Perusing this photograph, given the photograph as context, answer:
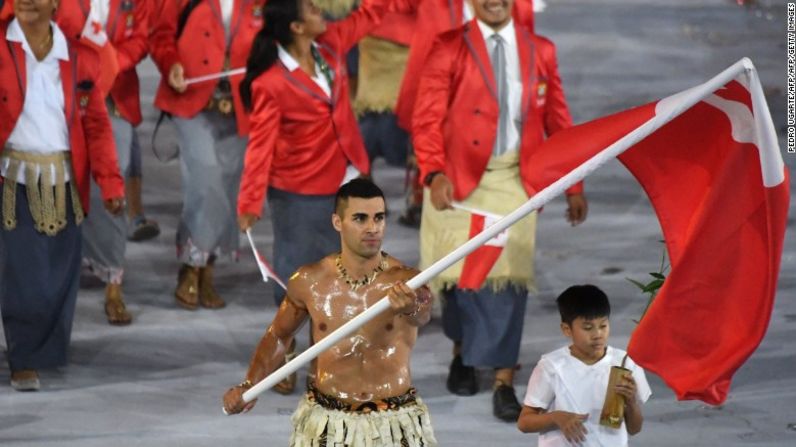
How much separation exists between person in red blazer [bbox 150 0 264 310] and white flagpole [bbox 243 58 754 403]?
11.6 feet

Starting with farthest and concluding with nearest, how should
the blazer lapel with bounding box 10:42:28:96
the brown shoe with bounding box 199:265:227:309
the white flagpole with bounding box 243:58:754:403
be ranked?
the brown shoe with bounding box 199:265:227:309
the blazer lapel with bounding box 10:42:28:96
the white flagpole with bounding box 243:58:754:403

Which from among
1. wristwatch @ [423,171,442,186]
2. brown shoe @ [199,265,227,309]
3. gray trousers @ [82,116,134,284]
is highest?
wristwatch @ [423,171,442,186]

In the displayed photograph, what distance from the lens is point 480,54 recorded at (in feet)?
29.9

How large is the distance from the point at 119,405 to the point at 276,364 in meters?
2.12

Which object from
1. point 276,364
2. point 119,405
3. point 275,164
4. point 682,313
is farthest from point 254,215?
point 682,313

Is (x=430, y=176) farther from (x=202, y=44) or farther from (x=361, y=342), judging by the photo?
(x=361, y=342)

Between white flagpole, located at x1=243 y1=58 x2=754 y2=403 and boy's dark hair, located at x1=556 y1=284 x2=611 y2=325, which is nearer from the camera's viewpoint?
white flagpole, located at x1=243 y1=58 x2=754 y2=403

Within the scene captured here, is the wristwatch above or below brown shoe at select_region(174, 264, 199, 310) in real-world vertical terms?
above

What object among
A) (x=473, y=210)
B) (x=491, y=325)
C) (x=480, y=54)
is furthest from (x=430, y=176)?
(x=491, y=325)

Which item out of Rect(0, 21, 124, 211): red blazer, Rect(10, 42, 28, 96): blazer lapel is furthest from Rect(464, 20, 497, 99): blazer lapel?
Rect(10, 42, 28, 96): blazer lapel

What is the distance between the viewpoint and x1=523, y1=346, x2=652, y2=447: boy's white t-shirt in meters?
7.45

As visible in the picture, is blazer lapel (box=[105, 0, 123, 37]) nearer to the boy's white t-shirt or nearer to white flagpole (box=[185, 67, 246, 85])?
white flagpole (box=[185, 67, 246, 85])

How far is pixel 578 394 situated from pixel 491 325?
5.78 ft

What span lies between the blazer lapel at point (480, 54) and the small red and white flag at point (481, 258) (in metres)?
0.50
